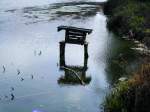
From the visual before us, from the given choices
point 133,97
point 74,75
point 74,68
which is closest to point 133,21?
point 74,68

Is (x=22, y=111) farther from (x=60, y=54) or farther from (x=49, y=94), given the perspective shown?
(x=60, y=54)

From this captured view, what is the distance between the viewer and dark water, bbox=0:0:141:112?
58.7 ft

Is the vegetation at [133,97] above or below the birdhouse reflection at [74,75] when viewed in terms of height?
above

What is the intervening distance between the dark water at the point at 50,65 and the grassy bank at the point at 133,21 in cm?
93

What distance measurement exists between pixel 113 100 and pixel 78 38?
408 inches

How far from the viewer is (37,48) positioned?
27750mm

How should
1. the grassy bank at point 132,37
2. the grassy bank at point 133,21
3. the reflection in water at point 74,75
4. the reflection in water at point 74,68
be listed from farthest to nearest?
1. the grassy bank at point 133,21
2. the reflection in water at point 74,68
3. the reflection in water at point 74,75
4. the grassy bank at point 132,37

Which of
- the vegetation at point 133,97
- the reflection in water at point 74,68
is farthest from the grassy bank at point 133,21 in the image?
the vegetation at point 133,97

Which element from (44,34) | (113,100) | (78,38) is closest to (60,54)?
(78,38)

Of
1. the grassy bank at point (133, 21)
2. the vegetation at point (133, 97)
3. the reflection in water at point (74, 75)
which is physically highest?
the grassy bank at point (133, 21)

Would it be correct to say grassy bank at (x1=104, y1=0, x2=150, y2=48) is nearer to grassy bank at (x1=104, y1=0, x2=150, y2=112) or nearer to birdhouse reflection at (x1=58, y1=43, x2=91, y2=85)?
grassy bank at (x1=104, y1=0, x2=150, y2=112)

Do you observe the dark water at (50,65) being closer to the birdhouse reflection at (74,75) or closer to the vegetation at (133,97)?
the birdhouse reflection at (74,75)

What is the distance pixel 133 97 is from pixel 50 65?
32.1ft

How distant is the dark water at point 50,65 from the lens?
17900 mm
